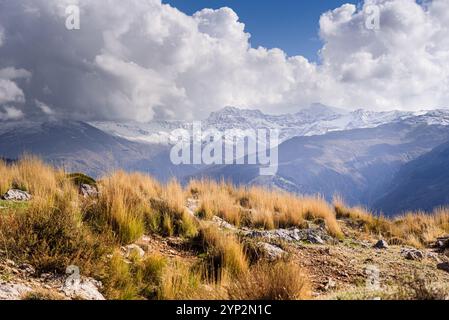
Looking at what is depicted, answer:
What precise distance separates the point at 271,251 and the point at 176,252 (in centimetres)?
201

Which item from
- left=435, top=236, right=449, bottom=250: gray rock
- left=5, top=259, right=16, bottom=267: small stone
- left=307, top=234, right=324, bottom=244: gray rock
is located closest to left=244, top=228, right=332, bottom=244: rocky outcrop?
left=307, top=234, right=324, bottom=244: gray rock

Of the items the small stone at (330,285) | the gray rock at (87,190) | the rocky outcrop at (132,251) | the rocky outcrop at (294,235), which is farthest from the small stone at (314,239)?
the gray rock at (87,190)

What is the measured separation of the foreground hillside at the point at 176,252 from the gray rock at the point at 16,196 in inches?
1.1

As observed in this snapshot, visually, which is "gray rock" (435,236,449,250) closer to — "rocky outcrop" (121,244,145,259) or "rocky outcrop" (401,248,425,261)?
"rocky outcrop" (401,248,425,261)

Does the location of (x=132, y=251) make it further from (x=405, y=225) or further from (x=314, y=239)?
(x=405, y=225)

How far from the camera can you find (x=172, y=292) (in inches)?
235

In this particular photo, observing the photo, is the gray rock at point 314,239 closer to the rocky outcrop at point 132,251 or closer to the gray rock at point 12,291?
the rocky outcrop at point 132,251

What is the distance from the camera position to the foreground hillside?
5402 mm

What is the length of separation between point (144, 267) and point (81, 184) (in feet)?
20.9

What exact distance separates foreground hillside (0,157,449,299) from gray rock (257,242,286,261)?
0.03m

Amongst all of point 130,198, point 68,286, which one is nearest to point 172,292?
point 68,286

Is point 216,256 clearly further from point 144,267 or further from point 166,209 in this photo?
point 166,209

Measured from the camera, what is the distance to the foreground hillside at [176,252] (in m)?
5.40
